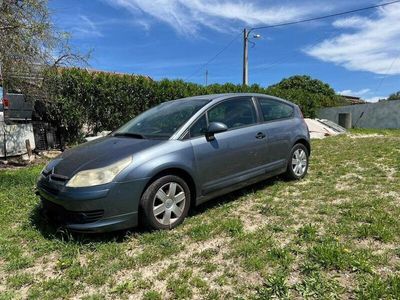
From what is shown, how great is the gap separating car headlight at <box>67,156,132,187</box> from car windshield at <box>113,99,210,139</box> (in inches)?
32.2

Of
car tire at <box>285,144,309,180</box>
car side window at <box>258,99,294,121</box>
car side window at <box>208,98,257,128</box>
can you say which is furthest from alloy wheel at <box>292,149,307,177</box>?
car side window at <box>208,98,257,128</box>

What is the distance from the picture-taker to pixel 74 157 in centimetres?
439

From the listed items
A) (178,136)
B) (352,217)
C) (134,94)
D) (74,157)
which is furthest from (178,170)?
(134,94)

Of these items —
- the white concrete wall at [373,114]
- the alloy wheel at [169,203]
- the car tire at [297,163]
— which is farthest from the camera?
the white concrete wall at [373,114]

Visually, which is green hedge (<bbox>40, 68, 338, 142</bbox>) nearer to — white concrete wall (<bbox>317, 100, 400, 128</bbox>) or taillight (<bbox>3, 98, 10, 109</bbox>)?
taillight (<bbox>3, 98, 10, 109</bbox>)

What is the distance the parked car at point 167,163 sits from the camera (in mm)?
3877

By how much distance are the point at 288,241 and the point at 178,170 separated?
1.42m

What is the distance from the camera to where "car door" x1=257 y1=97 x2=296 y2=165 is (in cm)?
566

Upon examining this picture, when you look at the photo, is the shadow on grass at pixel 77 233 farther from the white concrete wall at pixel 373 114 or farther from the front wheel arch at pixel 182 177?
the white concrete wall at pixel 373 114

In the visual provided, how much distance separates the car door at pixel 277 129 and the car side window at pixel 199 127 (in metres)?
1.19

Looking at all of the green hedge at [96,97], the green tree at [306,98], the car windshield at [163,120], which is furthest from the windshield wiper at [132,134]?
the green tree at [306,98]

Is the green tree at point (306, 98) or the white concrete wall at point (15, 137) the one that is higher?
the green tree at point (306, 98)

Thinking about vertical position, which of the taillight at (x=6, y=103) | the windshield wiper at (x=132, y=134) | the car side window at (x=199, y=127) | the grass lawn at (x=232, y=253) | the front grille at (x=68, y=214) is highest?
the taillight at (x=6, y=103)

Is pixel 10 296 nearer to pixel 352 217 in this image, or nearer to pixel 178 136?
pixel 178 136
